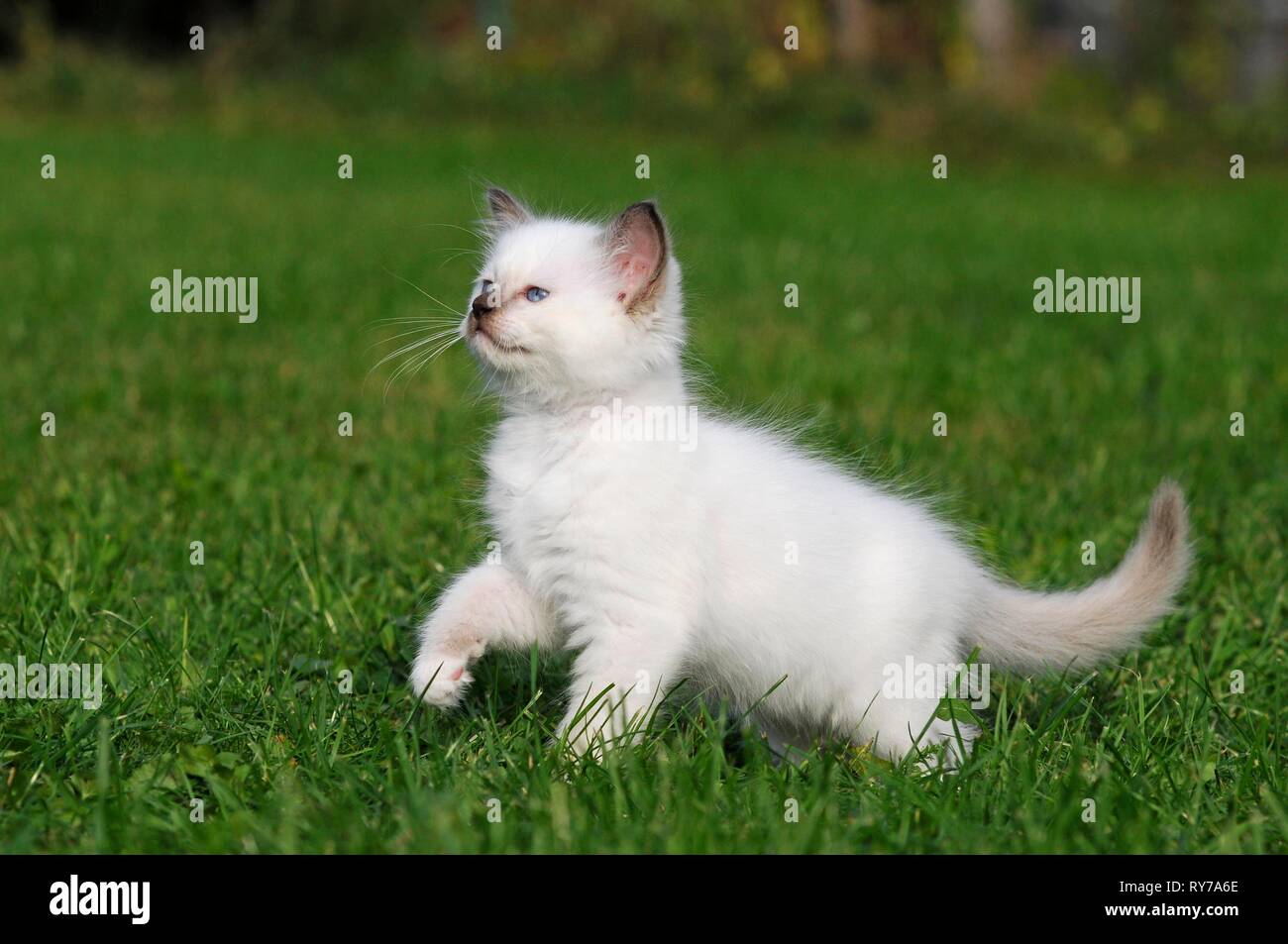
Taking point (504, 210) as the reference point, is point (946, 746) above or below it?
below

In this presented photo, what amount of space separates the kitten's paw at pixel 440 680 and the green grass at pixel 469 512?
2.2 inches

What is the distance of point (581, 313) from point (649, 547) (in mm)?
512

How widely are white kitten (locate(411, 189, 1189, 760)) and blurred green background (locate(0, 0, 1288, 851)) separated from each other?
17 centimetres

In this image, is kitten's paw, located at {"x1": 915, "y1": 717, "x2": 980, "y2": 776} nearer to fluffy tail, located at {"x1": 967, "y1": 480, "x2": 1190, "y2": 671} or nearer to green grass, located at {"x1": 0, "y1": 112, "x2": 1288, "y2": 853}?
green grass, located at {"x1": 0, "y1": 112, "x2": 1288, "y2": 853}

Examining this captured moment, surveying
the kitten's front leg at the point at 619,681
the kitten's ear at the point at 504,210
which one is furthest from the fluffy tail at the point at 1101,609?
the kitten's ear at the point at 504,210

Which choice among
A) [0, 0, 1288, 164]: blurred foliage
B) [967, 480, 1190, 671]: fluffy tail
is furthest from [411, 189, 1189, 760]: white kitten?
[0, 0, 1288, 164]: blurred foliage

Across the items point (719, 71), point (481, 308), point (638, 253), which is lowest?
point (481, 308)

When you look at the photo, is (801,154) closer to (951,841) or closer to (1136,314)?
(1136,314)

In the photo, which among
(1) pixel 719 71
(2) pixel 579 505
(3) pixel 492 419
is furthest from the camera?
(1) pixel 719 71

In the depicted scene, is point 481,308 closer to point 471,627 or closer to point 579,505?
point 579,505

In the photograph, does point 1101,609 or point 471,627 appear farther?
point 1101,609

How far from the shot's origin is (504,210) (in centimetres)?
338

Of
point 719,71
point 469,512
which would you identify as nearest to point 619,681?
point 469,512
